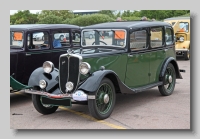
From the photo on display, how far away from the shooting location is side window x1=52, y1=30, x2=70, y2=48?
28.1ft

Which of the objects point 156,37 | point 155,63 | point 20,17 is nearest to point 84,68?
point 155,63

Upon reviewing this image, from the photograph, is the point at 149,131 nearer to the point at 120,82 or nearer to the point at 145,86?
the point at 120,82

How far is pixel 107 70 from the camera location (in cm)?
594

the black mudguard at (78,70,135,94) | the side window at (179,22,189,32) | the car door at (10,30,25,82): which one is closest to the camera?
the black mudguard at (78,70,135,94)

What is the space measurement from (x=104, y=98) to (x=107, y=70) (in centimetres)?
54

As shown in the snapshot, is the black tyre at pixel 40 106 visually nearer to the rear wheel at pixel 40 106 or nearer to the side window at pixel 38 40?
the rear wheel at pixel 40 106

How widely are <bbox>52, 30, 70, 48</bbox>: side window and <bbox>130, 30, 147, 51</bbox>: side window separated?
2583 millimetres

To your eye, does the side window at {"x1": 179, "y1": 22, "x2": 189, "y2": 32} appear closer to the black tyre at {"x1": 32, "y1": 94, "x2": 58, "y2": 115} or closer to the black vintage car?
the black vintage car

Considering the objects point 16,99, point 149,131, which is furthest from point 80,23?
point 149,131

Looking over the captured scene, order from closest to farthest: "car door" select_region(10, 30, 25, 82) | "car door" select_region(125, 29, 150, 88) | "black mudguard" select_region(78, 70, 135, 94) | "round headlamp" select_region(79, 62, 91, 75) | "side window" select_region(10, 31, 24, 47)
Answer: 1. "black mudguard" select_region(78, 70, 135, 94)
2. "round headlamp" select_region(79, 62, 91, 75)
3. "car door" select_region(125, 29, 150, 88)
4. "car door" select_region(10, 30, 25, 82)
5. "side window" select_region(10, 31, 24, 47)

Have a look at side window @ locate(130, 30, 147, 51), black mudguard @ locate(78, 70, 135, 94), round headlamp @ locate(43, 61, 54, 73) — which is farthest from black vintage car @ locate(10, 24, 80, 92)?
side window @ locate(130, 30, 147, 51)

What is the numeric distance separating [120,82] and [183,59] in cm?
1023

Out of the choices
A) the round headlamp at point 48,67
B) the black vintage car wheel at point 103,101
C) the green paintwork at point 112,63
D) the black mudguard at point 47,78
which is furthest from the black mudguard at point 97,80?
the round headlamp at point 48,67

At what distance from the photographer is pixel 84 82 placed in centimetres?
572
